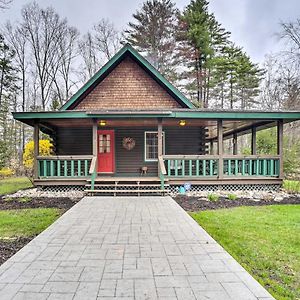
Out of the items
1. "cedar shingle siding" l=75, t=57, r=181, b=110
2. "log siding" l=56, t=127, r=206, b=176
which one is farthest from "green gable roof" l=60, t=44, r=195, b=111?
"log siding" l=56, t=127, r=206, b=176

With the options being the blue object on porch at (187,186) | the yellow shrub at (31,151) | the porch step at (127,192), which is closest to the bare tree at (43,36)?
the yellow shrub at (31,151)

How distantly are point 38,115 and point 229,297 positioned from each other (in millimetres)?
8608

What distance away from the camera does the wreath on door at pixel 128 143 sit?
38.2ft

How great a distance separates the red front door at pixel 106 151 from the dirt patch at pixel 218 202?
14.0ft

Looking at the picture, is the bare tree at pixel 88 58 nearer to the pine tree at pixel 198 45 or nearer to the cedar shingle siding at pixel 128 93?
the pine tree at pixel 198 45

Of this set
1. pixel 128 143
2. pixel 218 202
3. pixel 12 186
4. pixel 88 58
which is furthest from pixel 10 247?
pixel 88 58

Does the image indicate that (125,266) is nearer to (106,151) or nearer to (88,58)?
(106,151)

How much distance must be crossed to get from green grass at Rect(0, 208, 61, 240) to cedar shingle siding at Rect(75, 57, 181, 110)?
6181mm

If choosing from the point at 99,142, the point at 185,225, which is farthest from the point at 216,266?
the point at 99,142

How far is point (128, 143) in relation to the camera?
38.3 ft

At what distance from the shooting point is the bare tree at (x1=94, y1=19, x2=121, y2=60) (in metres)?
23.5

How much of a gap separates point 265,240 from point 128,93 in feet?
29.9

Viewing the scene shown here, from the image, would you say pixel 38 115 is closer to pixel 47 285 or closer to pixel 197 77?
pixel 47 285

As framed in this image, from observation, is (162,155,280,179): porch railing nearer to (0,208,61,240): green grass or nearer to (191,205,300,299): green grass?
(191,205,300,299): green grass
